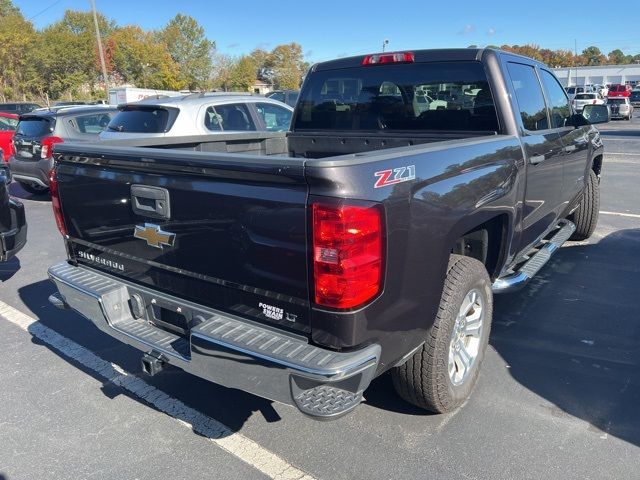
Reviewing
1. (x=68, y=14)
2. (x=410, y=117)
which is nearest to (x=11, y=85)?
(x=68, y=14)

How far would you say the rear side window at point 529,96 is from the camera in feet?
12.6

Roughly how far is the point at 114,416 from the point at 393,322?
1.85 m

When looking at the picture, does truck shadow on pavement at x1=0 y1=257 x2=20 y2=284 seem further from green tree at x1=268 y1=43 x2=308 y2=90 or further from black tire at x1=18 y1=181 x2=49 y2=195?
green tree at x1=268 y1=43 x2=308 y2=90

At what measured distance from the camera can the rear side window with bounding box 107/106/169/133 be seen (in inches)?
297

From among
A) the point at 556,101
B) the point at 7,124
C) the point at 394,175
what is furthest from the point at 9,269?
the point at 7,124

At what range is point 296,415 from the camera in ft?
10.2

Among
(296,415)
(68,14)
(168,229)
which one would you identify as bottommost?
(296,415)

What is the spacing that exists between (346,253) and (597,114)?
423 centimetres

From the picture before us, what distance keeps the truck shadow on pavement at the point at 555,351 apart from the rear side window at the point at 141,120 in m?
3.01

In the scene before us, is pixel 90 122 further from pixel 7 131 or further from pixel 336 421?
pixel 336 421

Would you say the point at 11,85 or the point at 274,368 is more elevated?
the point at 11,85

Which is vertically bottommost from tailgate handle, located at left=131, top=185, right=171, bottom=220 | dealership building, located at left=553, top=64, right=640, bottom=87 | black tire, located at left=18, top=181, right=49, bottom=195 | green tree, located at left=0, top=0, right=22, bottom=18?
black tire, located at left=18, top=181, right=49, bottom=195

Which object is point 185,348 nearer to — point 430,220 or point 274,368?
point 274,368

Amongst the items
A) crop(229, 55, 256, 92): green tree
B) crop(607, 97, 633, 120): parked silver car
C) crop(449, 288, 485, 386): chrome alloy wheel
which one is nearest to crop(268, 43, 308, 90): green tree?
crop(229, 55, 256, 92): green tree
